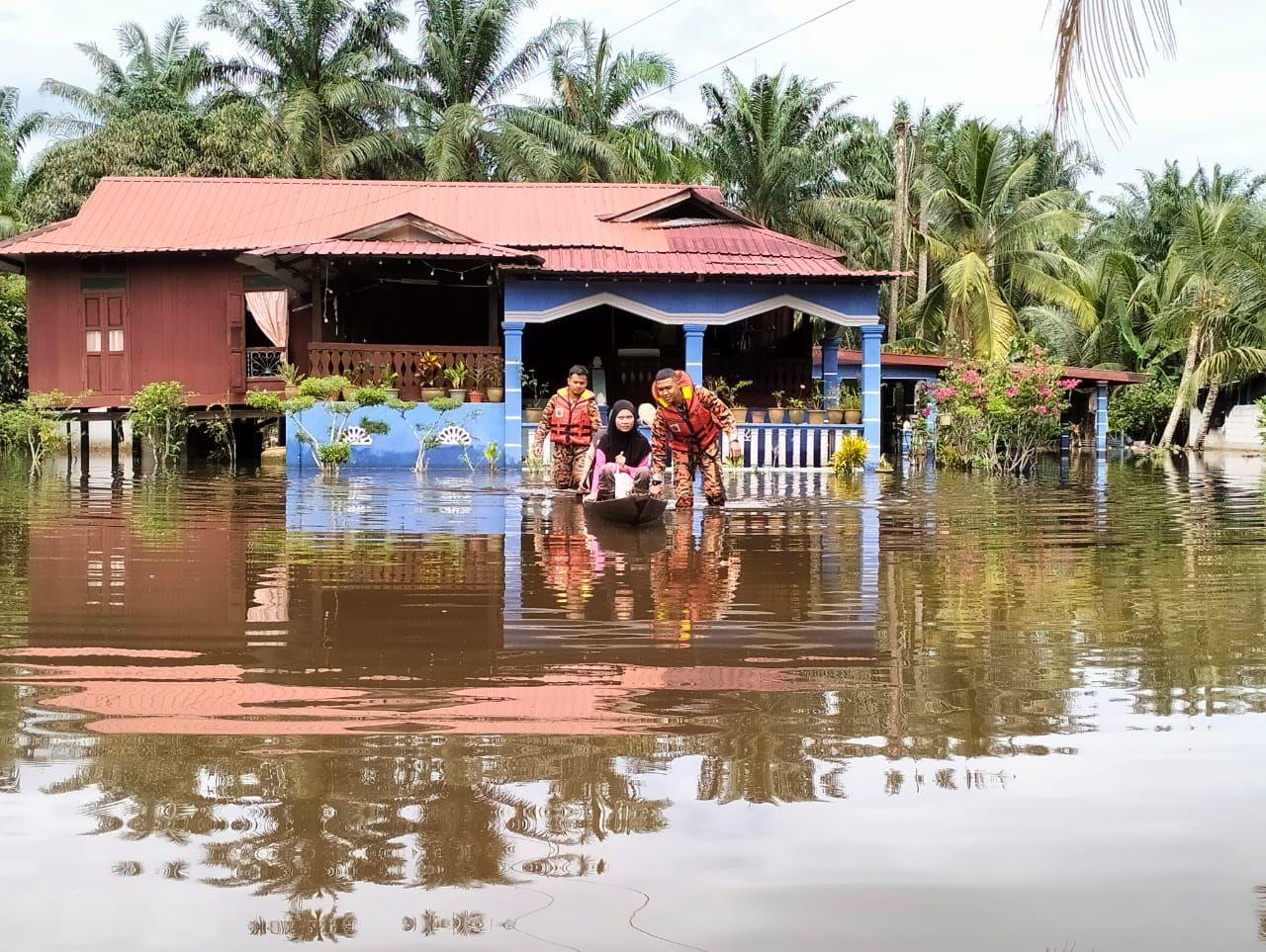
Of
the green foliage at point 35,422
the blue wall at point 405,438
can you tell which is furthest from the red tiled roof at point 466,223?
the green foliage at point 35,422

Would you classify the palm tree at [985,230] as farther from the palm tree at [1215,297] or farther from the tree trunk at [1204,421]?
the tree trunk at [1204,421]

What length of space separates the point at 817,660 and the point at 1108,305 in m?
35.8

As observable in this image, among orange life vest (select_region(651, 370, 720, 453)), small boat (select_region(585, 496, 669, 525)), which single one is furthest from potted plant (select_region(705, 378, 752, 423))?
small boat (select_region(585, 496, 669, 525))

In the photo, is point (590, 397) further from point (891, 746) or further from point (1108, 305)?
point (1108, 305)

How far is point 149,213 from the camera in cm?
2712

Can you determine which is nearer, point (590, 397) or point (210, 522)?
point (210, 522)

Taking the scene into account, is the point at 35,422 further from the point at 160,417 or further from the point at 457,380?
the point at 457,380

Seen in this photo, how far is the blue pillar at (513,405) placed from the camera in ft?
74.9

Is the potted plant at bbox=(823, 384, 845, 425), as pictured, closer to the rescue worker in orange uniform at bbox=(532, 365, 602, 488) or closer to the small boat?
the rescue worker in orange uniform at bbox=(532, 365, 602, 488)

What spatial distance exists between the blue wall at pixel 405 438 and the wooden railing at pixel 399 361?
0.72 meters

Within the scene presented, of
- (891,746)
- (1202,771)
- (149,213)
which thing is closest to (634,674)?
(891,746)

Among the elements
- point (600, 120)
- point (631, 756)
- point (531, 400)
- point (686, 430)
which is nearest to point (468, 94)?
point (600, 120)

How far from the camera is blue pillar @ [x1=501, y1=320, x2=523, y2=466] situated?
22844 millimetres

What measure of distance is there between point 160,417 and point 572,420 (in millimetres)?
9440
